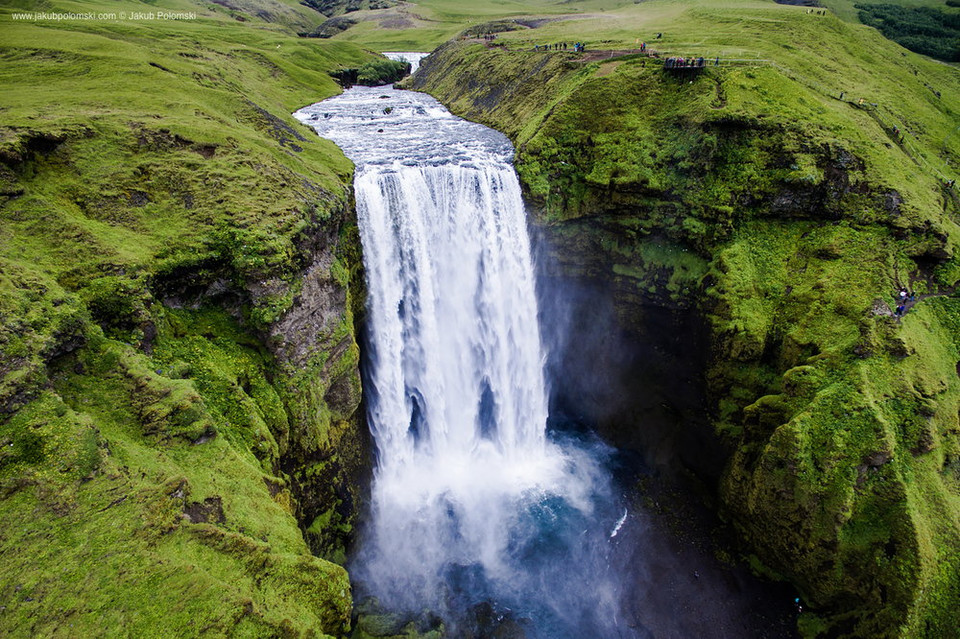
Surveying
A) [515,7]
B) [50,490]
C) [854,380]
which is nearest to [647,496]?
[854,380]

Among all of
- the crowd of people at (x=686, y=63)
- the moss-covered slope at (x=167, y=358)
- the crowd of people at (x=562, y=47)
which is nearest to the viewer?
the moss-covered slope at (x=167, y=358)

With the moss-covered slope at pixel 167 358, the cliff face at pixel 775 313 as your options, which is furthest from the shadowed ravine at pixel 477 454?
the cliff face at pixel 775 313

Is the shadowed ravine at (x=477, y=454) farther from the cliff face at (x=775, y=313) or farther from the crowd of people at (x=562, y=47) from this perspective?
the crowd of people at (x=562, y=47)

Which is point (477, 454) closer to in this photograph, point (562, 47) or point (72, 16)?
point (562, 47)

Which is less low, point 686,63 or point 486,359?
point 686,63

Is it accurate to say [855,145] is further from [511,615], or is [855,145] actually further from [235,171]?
[235,171]

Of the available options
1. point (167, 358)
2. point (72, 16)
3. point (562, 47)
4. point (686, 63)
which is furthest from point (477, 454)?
point (72, 16)
